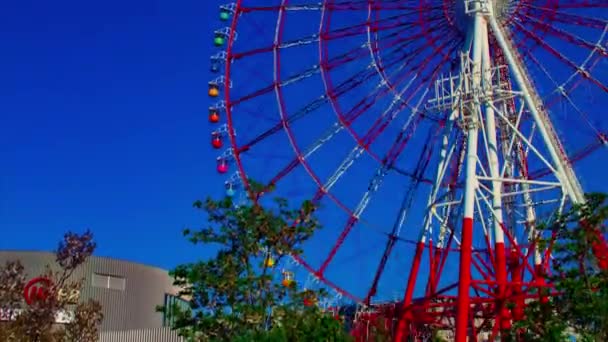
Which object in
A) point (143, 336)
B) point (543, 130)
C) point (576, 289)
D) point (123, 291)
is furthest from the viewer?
point (123, 291)

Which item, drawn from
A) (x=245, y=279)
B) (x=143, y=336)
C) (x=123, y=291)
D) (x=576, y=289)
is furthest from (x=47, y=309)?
(x=123, y=291)

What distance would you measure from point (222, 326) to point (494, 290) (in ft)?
34.1

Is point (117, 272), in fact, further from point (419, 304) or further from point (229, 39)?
point (419, 304)

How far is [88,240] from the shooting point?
27.7 m

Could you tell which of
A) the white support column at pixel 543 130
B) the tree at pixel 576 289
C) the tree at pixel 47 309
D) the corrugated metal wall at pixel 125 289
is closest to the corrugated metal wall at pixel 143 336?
the corrugated metal wall at pixel 125 289

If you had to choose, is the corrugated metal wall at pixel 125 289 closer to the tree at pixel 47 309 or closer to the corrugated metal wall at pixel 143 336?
the corrugated metal wall at pixel 143 336

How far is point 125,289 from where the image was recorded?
2029 inches

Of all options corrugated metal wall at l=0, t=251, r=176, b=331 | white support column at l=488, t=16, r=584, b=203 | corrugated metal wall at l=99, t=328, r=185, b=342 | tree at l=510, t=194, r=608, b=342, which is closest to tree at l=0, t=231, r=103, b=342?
tree at l=510, t=194, r=608, b=342

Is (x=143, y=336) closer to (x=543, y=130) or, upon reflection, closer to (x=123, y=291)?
(x=123, y=291)

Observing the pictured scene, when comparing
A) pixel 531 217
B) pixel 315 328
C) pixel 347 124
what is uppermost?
pixel 347 124

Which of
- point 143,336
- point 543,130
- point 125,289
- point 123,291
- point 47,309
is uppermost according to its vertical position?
point 543,130

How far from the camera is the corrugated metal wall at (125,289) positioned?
47866 millimetres

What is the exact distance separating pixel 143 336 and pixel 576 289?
2926 centimetres

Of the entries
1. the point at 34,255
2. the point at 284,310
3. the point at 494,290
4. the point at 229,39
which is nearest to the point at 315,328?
the point at 284,310
